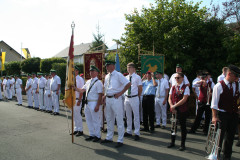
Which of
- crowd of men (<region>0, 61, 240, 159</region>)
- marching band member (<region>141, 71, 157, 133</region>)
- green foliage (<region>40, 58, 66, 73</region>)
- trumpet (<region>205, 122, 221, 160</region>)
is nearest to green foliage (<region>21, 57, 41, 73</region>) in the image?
green foliage (<region>40, 58, 66, 73</region>)

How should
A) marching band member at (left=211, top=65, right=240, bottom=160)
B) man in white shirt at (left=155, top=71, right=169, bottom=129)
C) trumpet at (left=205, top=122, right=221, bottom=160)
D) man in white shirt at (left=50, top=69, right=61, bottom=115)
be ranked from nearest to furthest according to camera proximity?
marching band member at (left=211, top=65, right=240, bottom=160) → trumpet at (left=205, top=122, right=221, bottom=160) → man in white shirt at (left=155, top=71, right=169, bottom=129) → man in white shirt at (left=50, top=69, right=61, bottom=115)

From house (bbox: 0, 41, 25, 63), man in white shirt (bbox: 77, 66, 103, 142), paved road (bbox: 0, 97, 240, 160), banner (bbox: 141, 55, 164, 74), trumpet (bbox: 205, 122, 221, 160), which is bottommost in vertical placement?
paved road (bbox: 0, 97, 240, 160)

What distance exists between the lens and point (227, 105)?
13.6 feet

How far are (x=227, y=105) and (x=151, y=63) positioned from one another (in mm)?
5088

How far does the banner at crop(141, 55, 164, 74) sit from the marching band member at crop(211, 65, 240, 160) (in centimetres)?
482

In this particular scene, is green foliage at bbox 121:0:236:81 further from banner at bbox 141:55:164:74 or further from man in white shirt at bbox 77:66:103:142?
man in white shirt at bbox 77:66:103:142

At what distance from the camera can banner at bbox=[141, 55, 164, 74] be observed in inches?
354

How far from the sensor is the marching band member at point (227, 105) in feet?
13.6

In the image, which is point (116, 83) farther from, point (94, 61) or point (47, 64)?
point (47, 64)

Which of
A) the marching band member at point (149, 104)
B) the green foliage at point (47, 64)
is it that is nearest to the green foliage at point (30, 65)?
the green foliage at point (47, 64)

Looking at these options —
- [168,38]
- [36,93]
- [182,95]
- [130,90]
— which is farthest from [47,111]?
[182,95]

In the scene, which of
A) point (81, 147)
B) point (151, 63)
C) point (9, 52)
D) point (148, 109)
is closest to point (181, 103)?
point (148, 109)

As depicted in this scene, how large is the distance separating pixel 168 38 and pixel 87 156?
26.0 ft

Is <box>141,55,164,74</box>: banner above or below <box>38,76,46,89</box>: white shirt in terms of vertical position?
above
